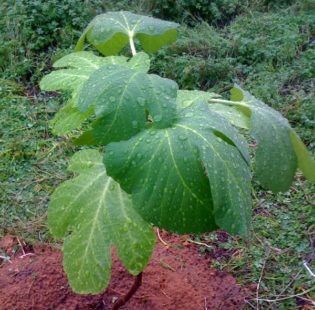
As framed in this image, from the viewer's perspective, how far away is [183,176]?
1488 millimetres

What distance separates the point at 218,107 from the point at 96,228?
1.69ft

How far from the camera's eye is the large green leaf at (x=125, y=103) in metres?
1.49

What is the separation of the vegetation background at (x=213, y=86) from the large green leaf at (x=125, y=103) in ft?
4.11

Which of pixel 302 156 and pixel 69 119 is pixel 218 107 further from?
pixel 69 119

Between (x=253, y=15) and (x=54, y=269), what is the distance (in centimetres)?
278

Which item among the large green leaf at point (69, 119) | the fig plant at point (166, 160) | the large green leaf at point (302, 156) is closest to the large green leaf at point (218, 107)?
the fig plant at point (166, 160)

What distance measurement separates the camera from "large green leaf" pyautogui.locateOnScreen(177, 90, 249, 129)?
1710 mm

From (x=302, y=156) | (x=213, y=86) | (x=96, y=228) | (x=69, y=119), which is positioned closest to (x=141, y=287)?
(x=96, y=228)

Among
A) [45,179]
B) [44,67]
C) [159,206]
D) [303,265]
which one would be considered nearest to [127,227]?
[159,206]

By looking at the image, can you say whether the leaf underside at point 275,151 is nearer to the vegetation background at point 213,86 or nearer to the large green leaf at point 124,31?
the large green leaf at point 124,31

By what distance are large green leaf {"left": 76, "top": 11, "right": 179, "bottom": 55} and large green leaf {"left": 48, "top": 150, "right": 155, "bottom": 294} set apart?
0.43m

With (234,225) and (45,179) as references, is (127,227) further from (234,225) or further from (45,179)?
(45,179)

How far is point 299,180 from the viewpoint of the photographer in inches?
122

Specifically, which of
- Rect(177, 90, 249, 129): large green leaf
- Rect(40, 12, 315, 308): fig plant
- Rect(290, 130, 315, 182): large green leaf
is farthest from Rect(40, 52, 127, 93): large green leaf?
Rect(290, 130, 315, 182): large green leaf
